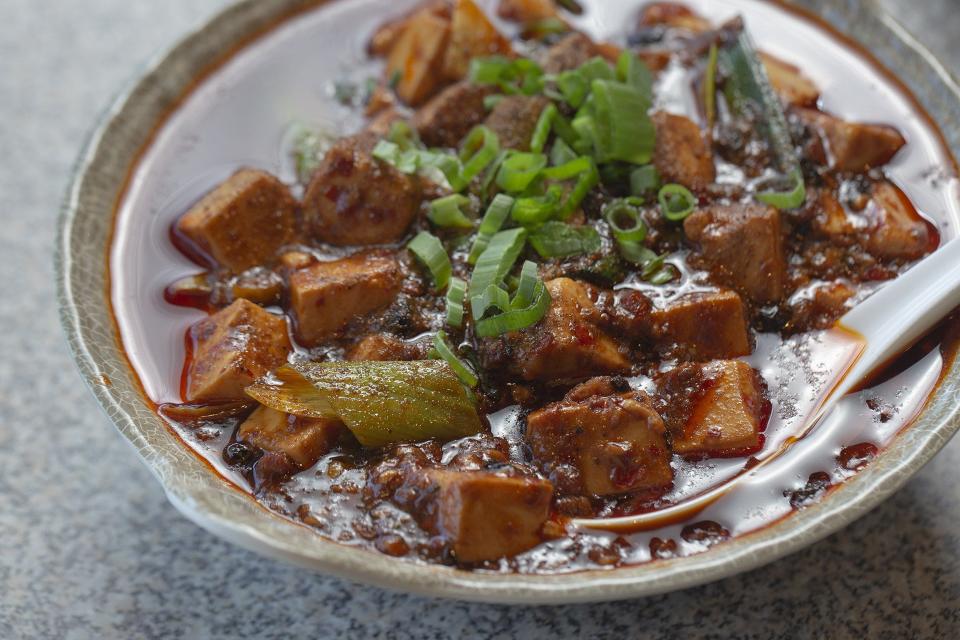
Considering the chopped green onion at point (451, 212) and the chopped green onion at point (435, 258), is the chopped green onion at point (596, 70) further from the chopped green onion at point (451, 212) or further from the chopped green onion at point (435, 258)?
the chopped green onion at point (435, 258)

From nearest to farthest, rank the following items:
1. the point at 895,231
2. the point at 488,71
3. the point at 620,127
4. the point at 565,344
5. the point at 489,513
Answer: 1. the point at 489,513
2. the point at 565,344
3. the point at 895,231
4. the point at 620,127
5. the point at 488,71

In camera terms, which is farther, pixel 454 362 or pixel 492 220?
pixel 492 220

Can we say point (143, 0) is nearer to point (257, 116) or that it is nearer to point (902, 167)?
point (257, 116)

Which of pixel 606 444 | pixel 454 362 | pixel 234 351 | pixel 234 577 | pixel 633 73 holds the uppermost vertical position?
pixel 633 73

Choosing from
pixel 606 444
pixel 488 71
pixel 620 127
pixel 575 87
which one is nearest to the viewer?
pixel 606 444

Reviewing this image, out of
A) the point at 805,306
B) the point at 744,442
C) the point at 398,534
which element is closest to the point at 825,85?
the point at 805,306

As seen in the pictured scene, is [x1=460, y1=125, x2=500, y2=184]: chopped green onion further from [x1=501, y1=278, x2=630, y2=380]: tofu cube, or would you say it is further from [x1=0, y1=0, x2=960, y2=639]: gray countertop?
[x1=0, y1=0, x2=960, y2=639]: gray countertop

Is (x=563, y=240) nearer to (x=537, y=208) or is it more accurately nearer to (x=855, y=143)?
(x=537, y=208)

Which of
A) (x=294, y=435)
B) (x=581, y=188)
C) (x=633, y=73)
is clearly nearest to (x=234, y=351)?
(x=294, y=435)

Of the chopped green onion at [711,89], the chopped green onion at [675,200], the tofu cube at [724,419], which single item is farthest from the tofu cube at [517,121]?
the tofu cube at [724,419]
